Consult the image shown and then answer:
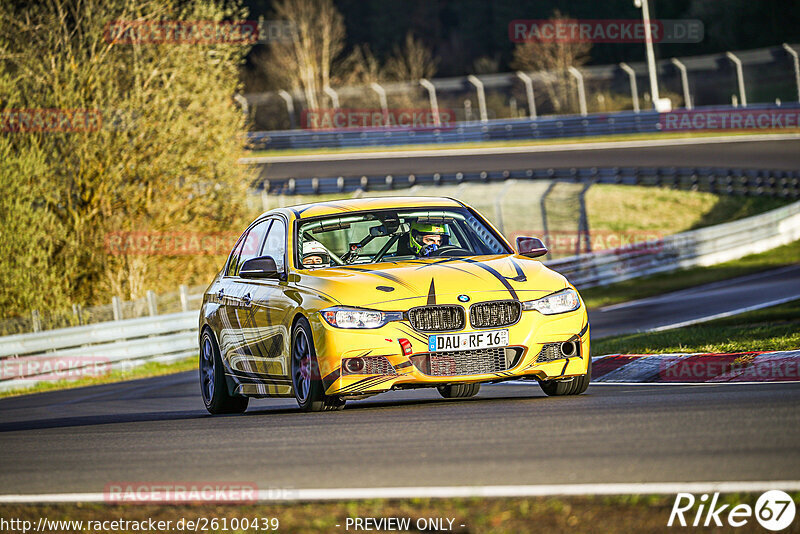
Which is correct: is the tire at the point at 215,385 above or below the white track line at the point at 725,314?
above

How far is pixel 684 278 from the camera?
30844 millimetres

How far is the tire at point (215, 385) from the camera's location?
36.3 ft

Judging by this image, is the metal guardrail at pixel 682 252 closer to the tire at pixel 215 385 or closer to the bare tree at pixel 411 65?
the tire at pixel 215 385

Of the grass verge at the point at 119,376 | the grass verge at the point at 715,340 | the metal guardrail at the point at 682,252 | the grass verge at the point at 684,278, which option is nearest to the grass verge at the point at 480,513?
the grass verge at the point at 715,340

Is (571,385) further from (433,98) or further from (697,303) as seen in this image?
(433,98)

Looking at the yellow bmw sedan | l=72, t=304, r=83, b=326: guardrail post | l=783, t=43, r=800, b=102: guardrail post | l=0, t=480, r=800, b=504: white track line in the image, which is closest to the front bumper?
the yellow bmw sedan

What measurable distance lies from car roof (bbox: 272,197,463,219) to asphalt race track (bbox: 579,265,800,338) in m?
9.29

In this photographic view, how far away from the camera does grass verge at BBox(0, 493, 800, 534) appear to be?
189 inches

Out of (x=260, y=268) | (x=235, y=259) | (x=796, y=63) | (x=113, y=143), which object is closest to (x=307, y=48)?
(x=796, y=63)

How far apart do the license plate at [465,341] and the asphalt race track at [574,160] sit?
3365 cm

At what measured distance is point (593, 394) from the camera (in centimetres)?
956

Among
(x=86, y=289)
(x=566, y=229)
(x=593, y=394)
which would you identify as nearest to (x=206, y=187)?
(x=86, y=289)

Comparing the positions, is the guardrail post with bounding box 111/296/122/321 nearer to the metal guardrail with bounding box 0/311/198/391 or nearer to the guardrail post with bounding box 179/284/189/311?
the metal guardrail with bounding box 0/311/198/391

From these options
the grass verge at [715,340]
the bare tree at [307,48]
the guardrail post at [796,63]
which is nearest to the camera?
the grass verge at [715,340]
